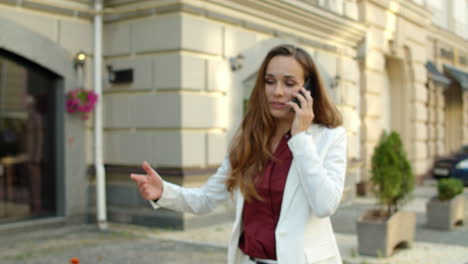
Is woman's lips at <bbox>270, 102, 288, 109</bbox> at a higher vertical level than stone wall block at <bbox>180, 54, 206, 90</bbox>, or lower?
lower

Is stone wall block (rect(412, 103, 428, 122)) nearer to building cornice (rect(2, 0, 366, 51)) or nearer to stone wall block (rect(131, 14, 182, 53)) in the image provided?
building cornice (rect(2, 0, 366, 51))

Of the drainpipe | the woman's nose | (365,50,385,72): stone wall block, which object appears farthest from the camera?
(365,50,385,72): stone wall block

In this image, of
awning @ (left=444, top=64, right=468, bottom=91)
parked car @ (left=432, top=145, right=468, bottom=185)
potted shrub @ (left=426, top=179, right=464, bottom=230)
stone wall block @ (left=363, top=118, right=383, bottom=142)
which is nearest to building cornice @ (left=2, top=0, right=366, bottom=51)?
stone wall block @ (left=363, top=118, right=383, bottom=142)

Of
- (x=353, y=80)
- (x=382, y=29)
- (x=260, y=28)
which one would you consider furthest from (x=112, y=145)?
(x=382, y=29)

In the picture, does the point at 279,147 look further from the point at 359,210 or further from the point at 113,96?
the point at 359,210

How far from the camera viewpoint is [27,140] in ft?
27.3

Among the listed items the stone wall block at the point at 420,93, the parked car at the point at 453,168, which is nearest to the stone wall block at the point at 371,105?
the stone wall block at the point at 420,93

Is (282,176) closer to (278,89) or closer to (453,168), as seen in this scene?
(278,89)

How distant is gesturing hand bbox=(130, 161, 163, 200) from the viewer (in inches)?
94.5

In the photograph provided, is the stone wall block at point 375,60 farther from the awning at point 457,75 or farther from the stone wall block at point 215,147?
the awning at point 457,75

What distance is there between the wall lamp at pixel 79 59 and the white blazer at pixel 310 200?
21.6 ft

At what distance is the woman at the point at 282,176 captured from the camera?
2115 mm

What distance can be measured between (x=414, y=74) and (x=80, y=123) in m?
10.9

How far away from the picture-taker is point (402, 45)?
14.8 metres
